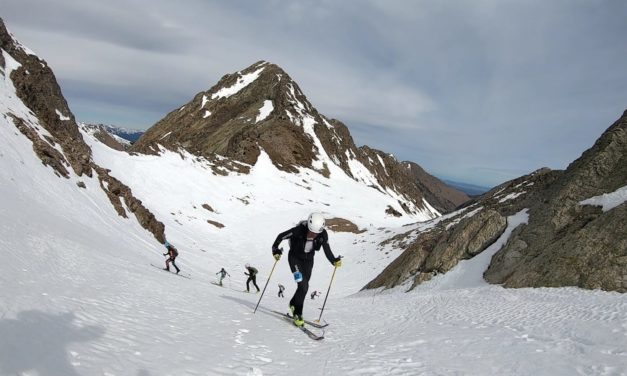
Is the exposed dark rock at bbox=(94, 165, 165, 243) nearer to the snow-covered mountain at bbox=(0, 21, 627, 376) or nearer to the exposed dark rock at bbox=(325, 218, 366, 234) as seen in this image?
the snow-covered mountain at bbox=(0, 21, 627, 376)

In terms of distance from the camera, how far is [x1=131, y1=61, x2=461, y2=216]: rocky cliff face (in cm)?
10175

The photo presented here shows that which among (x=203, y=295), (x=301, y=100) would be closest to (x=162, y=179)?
(x=203, y=295)

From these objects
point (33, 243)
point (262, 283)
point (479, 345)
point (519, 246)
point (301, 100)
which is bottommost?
point (262, 283)

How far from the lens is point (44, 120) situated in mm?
37312

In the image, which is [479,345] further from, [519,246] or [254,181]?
[254,181]

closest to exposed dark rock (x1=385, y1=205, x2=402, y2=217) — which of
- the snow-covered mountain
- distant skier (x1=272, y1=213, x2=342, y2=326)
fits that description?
the snow-covered mountain

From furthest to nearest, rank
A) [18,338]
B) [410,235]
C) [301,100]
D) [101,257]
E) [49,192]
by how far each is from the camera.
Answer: [301,100], [410,235], [49,192], [101,257], [18,338]

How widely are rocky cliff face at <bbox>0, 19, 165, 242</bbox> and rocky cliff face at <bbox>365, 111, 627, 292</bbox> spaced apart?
23262 millimetres

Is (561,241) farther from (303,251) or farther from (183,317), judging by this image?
(183,317)

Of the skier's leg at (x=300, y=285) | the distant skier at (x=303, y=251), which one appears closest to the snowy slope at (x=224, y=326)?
the skier's leg at (x=300, y=285)

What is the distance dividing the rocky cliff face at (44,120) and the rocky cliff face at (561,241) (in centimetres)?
2326

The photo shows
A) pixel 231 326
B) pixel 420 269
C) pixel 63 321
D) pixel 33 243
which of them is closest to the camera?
pixel 63 321

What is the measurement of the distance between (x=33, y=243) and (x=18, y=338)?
8.91 m

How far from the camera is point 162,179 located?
58500mm
